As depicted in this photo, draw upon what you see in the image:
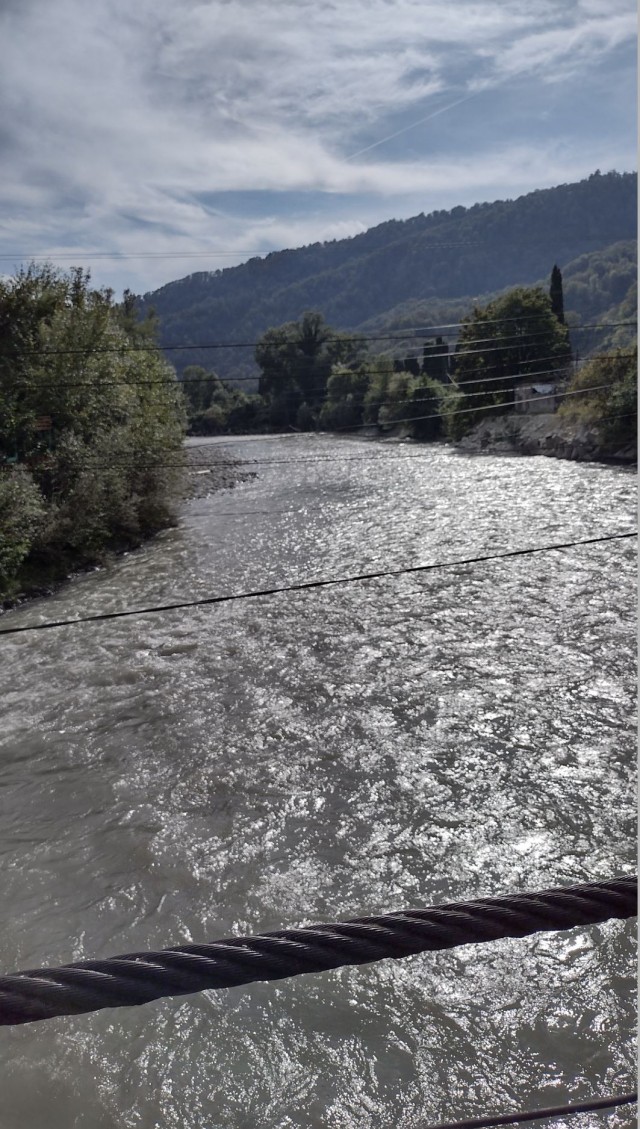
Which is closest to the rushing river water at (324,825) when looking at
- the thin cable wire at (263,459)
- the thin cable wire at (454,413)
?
the thin cable wire at (263,459)

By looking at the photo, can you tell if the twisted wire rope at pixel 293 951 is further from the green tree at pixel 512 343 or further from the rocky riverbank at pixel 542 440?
the green tree at pixel 512 343

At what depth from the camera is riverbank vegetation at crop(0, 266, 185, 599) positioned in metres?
19.8

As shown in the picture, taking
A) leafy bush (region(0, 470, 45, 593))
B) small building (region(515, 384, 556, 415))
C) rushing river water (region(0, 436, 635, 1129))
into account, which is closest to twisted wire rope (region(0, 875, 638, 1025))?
rushing river water (region(0, 436, 635, 1129))

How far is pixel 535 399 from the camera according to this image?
44562mm

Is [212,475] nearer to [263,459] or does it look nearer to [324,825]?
[263,459]

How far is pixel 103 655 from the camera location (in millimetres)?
14492

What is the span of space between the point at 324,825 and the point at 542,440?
36.7 metres

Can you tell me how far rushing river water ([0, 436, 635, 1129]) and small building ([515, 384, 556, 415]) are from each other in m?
27.2

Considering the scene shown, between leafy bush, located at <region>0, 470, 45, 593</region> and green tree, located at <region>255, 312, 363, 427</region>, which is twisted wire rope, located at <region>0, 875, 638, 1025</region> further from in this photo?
green tree, located at <region>255, 312, 363, 427</region>

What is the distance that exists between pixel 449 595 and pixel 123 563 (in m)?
9.95

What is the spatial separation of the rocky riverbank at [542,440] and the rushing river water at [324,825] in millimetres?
19546

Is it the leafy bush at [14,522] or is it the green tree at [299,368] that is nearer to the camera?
the leafy bush at [14,522]

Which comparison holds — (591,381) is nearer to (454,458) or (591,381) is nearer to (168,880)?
(454,458)

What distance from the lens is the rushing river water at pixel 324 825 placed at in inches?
225
